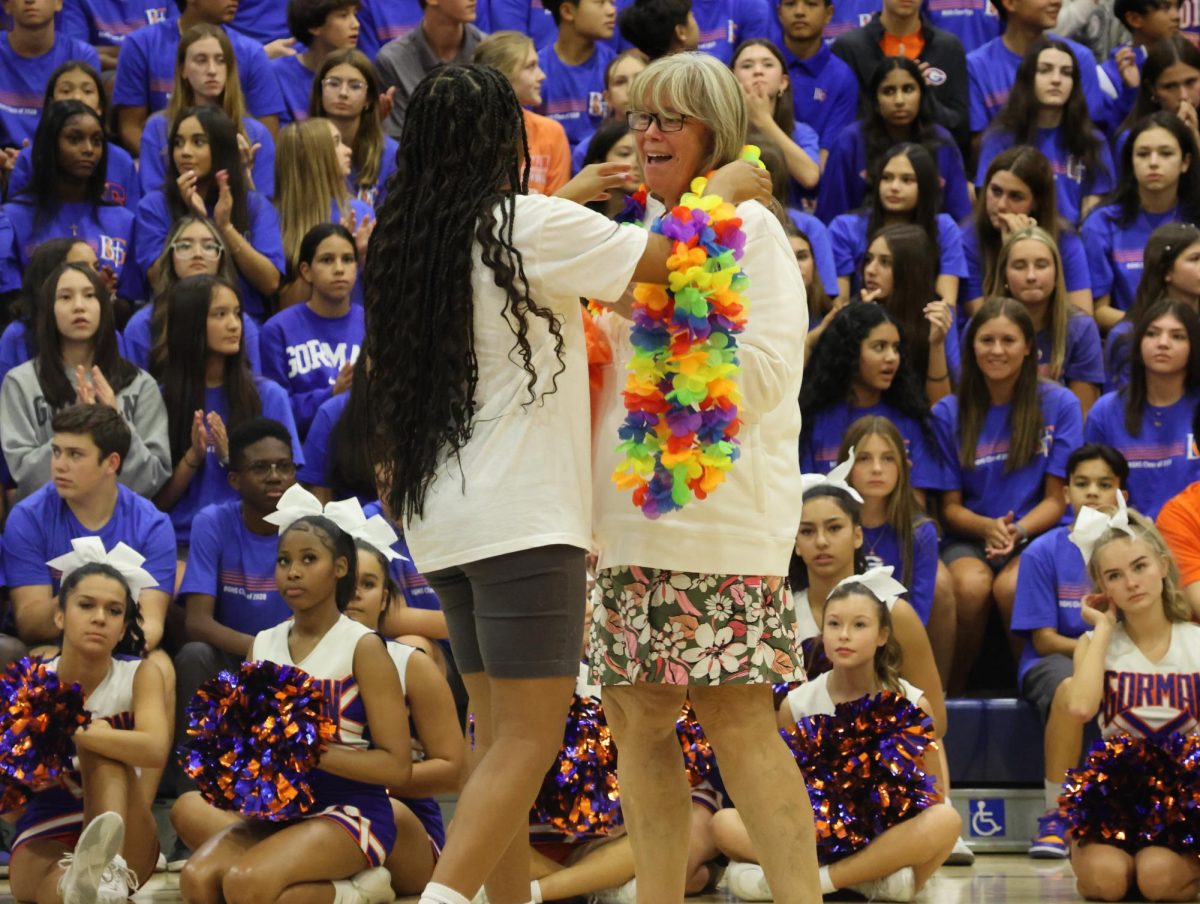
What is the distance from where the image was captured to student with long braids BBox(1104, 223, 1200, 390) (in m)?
7.19

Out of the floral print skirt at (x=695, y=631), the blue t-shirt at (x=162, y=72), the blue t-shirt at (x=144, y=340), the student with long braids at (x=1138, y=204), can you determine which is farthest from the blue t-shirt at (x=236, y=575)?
the student with long braids at (x=1138, y=204)

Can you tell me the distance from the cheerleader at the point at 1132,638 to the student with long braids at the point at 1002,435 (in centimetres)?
92

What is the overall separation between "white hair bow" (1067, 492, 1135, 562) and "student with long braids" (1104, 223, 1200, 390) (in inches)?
67.8

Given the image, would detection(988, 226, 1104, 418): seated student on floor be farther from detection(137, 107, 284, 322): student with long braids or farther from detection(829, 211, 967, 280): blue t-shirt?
detection(137, 107, 284, 322): student with long braids

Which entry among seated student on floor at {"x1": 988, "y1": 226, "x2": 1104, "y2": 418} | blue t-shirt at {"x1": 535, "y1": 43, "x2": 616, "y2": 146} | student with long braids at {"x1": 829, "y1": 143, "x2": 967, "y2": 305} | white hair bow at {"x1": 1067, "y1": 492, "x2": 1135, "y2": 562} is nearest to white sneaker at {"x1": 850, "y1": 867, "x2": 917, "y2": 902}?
white hair bow at {"x1": 1067, "y1": 492, "x2": 1135, "y2": 562}

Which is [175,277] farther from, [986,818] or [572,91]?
[986,818]

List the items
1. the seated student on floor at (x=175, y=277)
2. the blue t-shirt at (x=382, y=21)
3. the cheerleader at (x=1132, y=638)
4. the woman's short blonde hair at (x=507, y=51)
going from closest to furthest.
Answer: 1. the cheerleader at (x=1132, y=638)
2. the seated student on floor at (x=175, y=277)
3. the woman's short blonde hair at (x=507, y=51)
4. the blue t-shirt at (x=382, y=21)

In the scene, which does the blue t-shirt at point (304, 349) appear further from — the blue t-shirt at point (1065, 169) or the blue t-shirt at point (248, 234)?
the blue t-shirt at point (1065, 169)

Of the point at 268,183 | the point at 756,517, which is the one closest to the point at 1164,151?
the point at 268,183

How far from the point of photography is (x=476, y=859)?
3.14 m

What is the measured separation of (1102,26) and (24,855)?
23.6 ft

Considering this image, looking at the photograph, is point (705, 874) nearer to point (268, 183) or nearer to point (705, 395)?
point (705, 395)

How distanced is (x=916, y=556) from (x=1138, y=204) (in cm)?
281

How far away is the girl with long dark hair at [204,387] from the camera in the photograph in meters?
6.44
